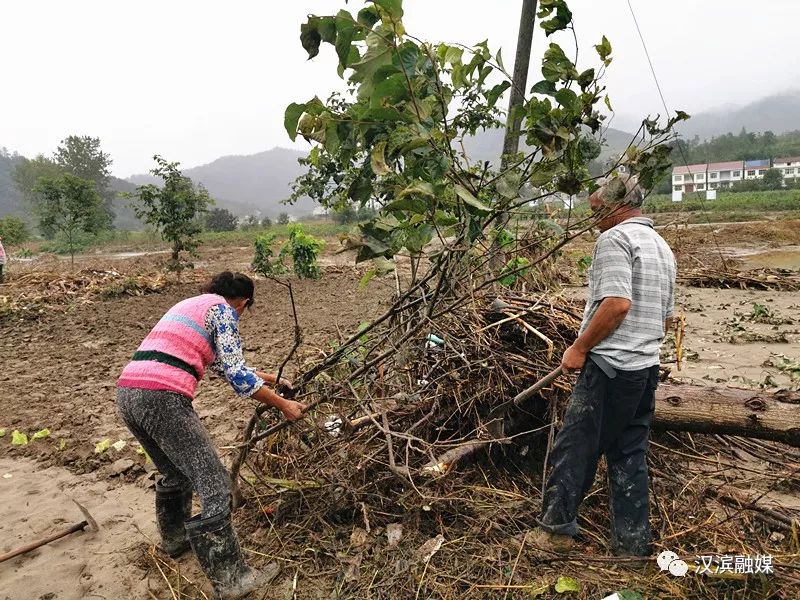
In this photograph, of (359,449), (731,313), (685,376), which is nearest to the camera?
(359,449)

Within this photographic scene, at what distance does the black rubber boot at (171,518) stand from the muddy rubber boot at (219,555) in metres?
0.44

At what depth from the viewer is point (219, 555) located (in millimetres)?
2314

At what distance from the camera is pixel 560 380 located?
3.00m

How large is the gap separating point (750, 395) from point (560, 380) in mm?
1014

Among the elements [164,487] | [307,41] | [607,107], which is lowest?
[164,487]

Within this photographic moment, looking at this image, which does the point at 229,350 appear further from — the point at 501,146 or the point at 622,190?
the point at 501,146

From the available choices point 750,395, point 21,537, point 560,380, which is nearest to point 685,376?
point 750,395

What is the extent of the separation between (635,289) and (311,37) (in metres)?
1.72

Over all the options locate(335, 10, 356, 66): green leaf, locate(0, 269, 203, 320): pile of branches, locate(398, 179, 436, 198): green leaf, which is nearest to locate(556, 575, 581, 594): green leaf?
locate(398, 179, 436, 198): green leaf

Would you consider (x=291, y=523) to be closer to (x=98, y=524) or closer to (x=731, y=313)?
(x=98, y=524)

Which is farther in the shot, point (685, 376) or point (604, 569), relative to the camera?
point (685, 376)

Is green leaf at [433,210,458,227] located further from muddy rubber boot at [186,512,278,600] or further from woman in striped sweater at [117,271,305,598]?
muddy rubber boot at [186,512,278,600]

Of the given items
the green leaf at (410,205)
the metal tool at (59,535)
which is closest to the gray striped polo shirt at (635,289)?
the green leaf at (410,205)

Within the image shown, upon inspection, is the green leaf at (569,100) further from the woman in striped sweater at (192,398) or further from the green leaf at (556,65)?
the woman in striped sweater at (192,398)
